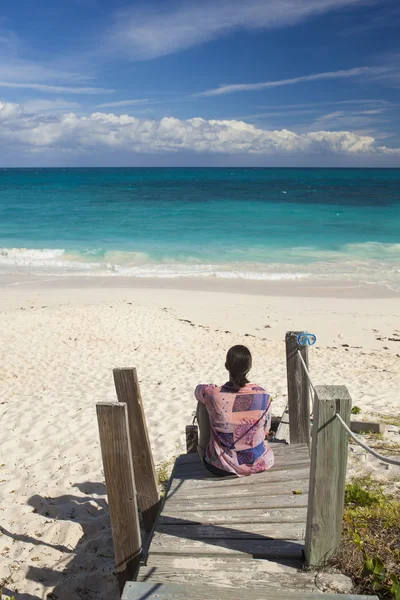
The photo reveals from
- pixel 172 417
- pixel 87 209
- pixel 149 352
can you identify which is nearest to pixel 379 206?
pixel 87 209

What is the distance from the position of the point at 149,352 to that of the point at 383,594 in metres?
8.99

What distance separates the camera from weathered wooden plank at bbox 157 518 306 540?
352 cm

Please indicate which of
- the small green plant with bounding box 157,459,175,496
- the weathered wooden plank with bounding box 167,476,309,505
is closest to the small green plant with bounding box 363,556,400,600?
the weathered wooden plank with bounding box 167,476,309,505

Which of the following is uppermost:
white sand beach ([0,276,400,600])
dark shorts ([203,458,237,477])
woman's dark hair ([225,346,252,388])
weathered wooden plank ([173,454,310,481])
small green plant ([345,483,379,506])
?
woman's dark hair ([225,346,252,388])

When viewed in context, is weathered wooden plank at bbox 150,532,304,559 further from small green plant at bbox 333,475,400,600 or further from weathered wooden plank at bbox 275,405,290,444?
weathered wooden plank at bbox 275,405,290,444

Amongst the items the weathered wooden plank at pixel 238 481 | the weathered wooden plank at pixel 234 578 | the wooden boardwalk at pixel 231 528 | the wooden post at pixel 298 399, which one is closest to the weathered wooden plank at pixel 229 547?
the wooden boardwalk at pixel 231 528

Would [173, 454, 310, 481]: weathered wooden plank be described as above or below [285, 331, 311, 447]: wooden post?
below

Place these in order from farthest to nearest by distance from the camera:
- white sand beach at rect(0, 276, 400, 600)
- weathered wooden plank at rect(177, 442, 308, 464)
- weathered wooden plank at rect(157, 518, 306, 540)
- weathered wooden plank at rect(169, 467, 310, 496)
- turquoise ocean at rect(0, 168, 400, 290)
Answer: turquoise ocean at rect(0, 168, 400, 290) → white sand beach at rect(0, 276, 400, 600) → weathered wooden plank at rect(177, 442, 308, 464) → weathered wooden plank at rect(169, 467, 310, 496) → weathered wooden plank at rect(157, 518, 306, 540)

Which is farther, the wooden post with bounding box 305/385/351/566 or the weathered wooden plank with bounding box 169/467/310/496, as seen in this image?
the weathered wooden plank with bounding box 169/467/310/496

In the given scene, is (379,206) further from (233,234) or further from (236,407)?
(236,407)

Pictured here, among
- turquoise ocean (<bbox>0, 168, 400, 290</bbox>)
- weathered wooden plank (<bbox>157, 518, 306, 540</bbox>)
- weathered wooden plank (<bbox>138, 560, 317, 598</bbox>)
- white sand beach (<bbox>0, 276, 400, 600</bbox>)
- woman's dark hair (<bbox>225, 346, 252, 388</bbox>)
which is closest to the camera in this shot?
weathered wooden plank (<bbox>138, 560, 317, 598</bbox>)

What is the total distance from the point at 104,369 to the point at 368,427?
18.6 ft

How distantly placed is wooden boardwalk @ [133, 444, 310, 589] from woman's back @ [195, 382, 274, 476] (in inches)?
7.8

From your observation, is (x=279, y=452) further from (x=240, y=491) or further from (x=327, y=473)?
(x=327, y=473)
